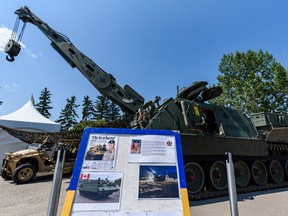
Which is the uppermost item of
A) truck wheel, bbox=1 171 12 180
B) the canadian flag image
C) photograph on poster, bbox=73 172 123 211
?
the canadian flag image

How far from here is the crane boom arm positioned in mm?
9109

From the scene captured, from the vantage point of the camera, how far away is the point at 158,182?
2.29 m

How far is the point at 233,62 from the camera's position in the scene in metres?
25.5

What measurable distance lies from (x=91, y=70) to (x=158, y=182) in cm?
811

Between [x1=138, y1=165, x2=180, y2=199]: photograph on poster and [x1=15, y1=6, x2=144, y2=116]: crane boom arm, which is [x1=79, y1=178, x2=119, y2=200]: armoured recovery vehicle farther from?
[x1=15, y1=6, x2=144, y2=116]: crane boom arm

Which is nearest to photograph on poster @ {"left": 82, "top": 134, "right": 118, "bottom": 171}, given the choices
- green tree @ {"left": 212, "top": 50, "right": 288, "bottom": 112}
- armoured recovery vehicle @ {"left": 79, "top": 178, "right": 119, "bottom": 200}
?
armoured recovery vehicle @ {"left": 79, "top": 178, "right": 119, "bottom": 200}

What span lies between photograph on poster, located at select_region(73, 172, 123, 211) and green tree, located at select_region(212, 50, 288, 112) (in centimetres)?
2397

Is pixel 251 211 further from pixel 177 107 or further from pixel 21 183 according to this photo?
pixel 21 183

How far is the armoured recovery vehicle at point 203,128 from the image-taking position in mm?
6340

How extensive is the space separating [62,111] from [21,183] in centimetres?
4815

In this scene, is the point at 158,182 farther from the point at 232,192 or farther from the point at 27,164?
the point at 27,164

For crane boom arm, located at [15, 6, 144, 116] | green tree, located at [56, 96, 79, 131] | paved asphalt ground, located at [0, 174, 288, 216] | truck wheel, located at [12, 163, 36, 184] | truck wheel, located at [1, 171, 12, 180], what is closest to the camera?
paved asphalt ground, located at [0, 174, 288, 216]

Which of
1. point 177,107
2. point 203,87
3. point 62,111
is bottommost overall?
point 177,107

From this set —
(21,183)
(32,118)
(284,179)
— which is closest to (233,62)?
(284,179)
